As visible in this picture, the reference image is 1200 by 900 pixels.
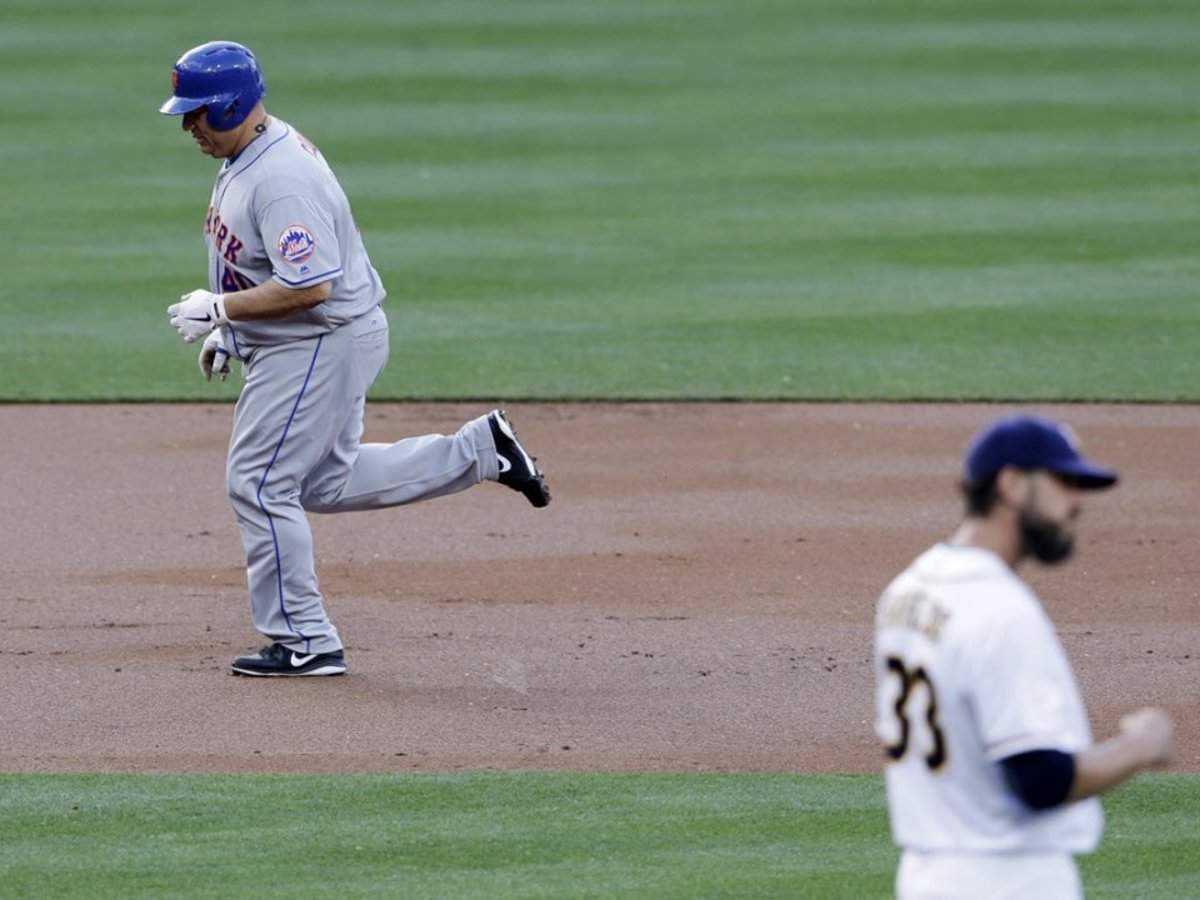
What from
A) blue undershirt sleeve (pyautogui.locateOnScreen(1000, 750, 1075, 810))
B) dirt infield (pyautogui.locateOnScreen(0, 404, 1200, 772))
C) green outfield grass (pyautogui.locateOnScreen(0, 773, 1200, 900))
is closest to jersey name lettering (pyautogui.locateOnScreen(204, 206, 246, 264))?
dirt infield (pyautogui.locateOnScreen(0, 404, 1200, 772))

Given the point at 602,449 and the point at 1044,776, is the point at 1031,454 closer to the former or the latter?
the point at 1044,776

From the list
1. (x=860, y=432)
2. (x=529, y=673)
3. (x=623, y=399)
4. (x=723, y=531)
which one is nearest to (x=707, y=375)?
(x=623, y=399)

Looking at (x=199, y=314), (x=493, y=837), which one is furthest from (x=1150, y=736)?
(x=199, y=314)

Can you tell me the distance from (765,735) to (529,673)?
1.03m

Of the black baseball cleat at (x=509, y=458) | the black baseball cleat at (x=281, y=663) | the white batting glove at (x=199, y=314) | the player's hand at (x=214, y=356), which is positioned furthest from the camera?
the black baseball cleat at (x=509, y=458)

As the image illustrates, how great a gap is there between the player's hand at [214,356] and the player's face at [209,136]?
2.15ft

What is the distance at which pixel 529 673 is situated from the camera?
7453 millimetres

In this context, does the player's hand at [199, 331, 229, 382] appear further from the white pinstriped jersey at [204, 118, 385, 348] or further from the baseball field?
the baseball field

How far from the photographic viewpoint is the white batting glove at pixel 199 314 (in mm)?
7105

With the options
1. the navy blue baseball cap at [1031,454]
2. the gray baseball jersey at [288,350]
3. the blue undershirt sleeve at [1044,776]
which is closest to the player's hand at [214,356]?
the gray baseball jersey at [288,350]

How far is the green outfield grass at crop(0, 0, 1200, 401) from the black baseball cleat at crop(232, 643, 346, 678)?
4.92 meters

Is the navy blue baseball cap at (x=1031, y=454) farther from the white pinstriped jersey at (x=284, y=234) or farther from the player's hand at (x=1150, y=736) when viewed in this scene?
the white pinstriped jersey at (x=284, y=234)

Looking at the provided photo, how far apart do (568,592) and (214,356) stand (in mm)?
1814

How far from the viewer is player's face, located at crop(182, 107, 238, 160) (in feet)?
23.2
